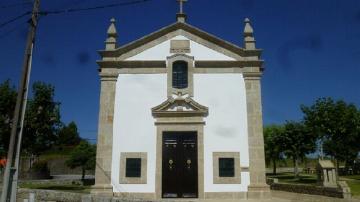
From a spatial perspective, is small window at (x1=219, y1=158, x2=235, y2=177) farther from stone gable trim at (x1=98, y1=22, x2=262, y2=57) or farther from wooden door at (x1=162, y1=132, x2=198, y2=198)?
stone gable trim at (x1=98, y1=22, x2=262, y2=57)

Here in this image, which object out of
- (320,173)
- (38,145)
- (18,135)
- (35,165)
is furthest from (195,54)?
(35,165)

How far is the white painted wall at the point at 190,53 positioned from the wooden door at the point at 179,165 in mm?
3776

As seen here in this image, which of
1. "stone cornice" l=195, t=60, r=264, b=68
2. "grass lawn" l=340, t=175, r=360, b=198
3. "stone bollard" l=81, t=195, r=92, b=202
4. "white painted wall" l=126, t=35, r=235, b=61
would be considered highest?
"white painted wall" l=126, t=35, r=235, b=61

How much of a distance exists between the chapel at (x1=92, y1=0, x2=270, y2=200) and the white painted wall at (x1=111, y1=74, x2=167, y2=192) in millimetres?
44

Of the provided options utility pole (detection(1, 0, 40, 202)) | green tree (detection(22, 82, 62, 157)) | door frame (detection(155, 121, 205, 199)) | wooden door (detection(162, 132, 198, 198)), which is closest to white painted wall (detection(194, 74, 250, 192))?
door frame (detection(155, 121, 205, 199))

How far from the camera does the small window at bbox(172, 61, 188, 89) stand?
16.7m

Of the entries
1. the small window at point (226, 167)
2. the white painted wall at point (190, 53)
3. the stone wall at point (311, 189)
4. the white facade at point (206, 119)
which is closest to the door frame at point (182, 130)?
the white facade at point (206, 119)

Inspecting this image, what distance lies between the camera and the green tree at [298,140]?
1287 inches

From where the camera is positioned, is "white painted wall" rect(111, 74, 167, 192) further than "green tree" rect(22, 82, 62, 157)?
No

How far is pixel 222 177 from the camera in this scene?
15.5m

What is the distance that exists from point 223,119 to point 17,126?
8.51 meters

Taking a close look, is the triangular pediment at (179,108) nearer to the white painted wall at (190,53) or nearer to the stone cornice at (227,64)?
the stone cornice at (227,64)

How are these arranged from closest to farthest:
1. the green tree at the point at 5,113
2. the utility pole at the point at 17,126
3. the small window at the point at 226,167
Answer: the utility pole at the point at 17,126 → the small window at the point at 226,167 → the green tree at the point at 5,113

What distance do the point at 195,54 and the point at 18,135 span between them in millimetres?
8725
